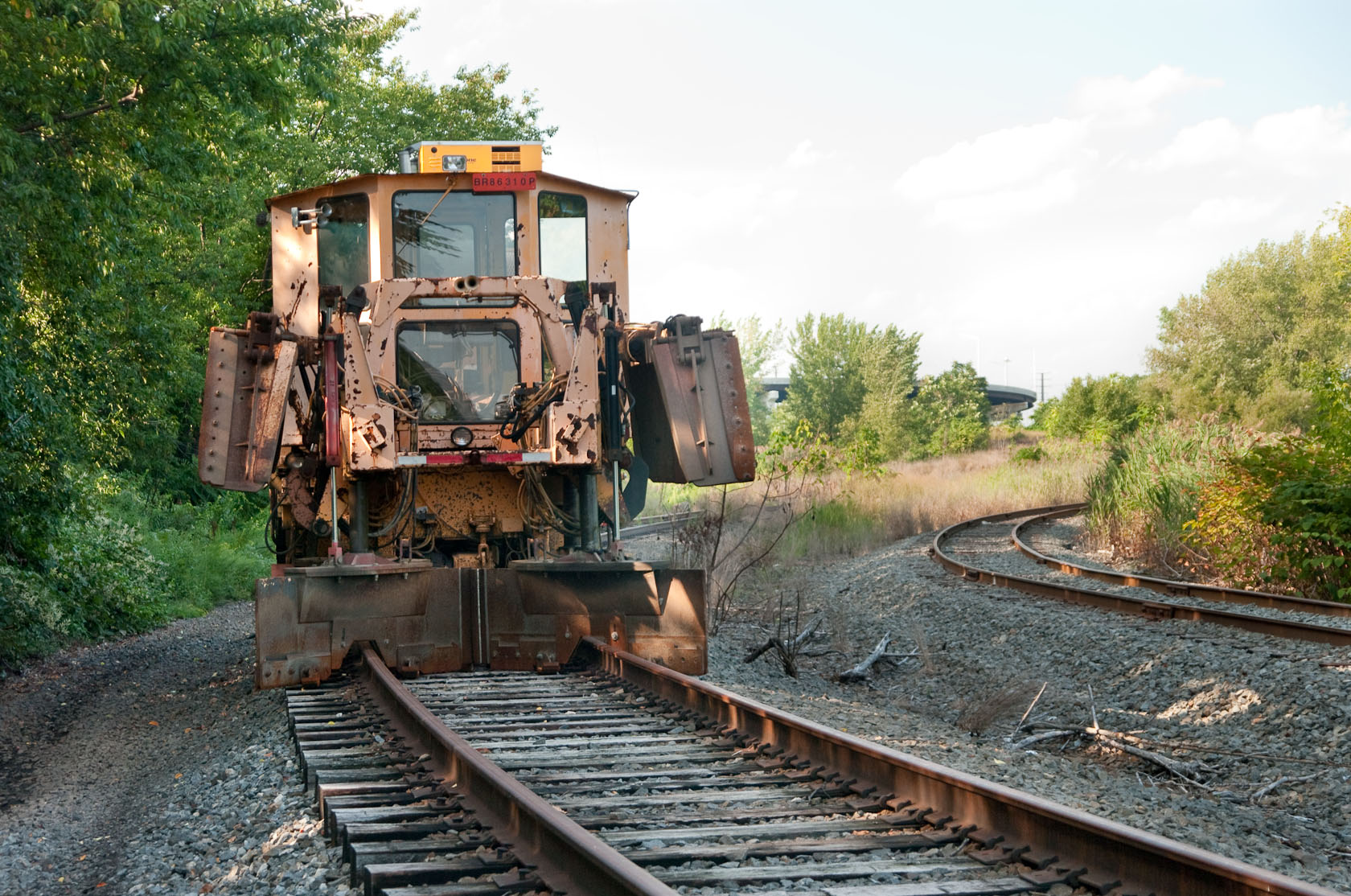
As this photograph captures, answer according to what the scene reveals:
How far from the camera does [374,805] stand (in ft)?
16.5

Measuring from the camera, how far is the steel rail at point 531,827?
12.0 ft

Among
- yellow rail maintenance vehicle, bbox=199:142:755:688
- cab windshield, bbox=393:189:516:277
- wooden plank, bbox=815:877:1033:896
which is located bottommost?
wooden plank, bbox=815:877:1033:896

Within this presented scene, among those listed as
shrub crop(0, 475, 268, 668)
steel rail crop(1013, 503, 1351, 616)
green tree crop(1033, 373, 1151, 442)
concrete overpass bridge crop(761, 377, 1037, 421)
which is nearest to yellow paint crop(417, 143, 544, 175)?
shrub crop(0, 475, 268, 668)

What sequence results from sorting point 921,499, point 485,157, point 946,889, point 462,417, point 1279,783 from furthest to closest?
point 921,499, point 485,157, point 462,417, point 1279,783, point 946,889

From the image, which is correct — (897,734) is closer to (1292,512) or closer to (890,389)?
(1292,512)

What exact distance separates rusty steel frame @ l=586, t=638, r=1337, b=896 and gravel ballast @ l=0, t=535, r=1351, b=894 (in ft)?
3.93

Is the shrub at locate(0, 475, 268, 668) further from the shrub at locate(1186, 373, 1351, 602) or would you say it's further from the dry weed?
the shrub at locate(1186, 373, 1351, 602)

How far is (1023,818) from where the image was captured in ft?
13.6

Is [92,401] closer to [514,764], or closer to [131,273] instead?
[131,273]

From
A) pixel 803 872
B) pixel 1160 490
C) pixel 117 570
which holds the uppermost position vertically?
pixel 1160 490

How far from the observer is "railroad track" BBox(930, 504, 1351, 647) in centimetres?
1084

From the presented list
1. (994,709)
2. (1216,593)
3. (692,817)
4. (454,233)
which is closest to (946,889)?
(692,817)

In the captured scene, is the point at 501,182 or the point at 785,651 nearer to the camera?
the point at 501,182

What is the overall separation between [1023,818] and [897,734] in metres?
3.52
